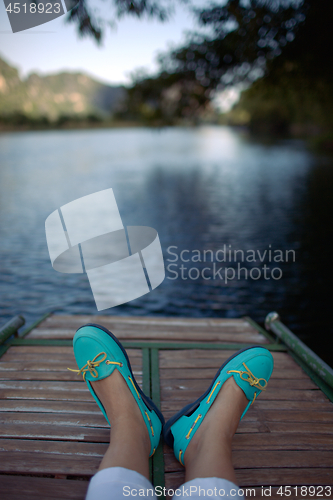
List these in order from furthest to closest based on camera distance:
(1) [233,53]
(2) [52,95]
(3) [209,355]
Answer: (2) [52,95]
(1) [233,53]
(3) [209,355]

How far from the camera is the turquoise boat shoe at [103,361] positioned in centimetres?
147

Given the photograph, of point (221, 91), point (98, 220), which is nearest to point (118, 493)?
point (98, 220)

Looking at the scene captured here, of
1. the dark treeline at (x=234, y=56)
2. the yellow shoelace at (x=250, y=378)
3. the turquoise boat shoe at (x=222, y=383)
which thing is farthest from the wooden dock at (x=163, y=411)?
the dark treeline at (x=234, y=56)

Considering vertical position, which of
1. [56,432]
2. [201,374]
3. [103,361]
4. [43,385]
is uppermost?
[103,361]

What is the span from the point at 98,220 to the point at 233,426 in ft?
25.3

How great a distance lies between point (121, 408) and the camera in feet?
4.55

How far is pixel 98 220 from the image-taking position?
868 cm

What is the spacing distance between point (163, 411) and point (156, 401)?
68 mm

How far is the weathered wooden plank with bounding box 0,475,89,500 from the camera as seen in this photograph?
1.22 metres

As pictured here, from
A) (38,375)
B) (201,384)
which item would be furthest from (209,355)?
(38,375)

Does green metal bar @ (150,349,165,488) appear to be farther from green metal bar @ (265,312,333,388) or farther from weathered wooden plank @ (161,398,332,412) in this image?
green metal bar @ (265,312,333,388)

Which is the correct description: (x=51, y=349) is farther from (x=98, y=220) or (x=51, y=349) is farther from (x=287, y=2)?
(x=287, y=2)

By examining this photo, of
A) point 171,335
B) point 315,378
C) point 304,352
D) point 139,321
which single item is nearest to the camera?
point 315,378

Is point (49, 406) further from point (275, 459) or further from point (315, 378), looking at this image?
point (315, 378)
